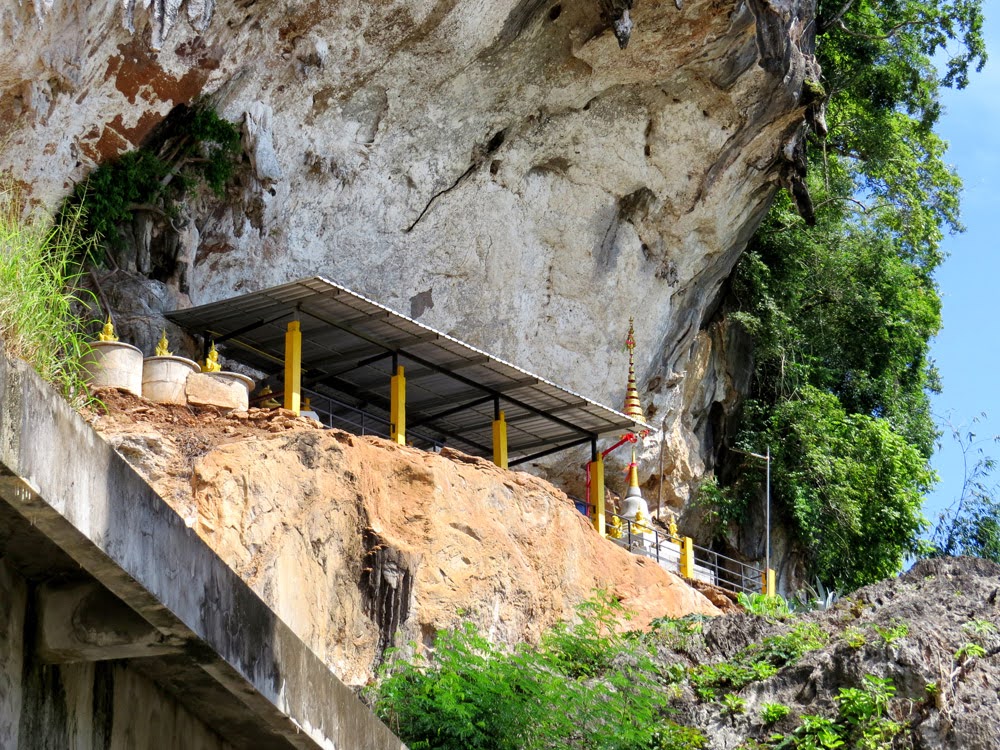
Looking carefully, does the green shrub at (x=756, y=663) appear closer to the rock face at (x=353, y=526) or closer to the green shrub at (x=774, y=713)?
the green shrub at (x=774, y=713)

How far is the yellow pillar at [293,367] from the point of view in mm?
17219

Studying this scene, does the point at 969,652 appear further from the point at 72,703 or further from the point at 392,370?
the point at 72,703

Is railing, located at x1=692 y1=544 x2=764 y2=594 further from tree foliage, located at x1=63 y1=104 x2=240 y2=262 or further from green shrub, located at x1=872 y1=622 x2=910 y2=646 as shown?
green shrub, located at x1=872 y1=622 x2=910 y2=646

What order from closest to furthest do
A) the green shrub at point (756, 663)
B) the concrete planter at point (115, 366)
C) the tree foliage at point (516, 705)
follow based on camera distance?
1. the tree foliage at point (516, 705)
2. the green shrub at point (756, 663)
3. the concrete planter at point (115, 366)

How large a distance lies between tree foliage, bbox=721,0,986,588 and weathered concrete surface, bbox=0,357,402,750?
22515 millimetres

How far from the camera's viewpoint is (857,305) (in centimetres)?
3131

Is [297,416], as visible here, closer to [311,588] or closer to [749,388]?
[311,588]

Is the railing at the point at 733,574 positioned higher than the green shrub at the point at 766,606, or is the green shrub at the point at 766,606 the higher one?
the railing at the point at 733,574

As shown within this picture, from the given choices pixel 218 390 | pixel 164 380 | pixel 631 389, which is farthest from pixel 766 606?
pixel 631 389

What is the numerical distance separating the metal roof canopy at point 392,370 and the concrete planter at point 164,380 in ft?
7.37

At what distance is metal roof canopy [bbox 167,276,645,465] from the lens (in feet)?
59.9

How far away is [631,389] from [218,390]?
10651 mm

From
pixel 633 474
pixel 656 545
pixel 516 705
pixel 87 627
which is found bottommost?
pixel 87 627

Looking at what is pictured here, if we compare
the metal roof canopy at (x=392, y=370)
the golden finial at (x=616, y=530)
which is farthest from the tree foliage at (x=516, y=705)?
the golden finial at (x=616, y=530)
